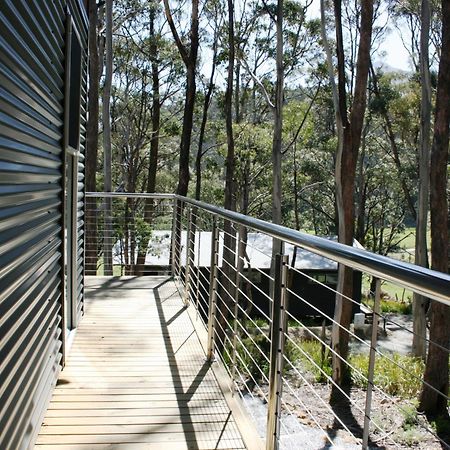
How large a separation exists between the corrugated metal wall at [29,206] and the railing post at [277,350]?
0.98 meters

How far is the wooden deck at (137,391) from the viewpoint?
8.08 ft

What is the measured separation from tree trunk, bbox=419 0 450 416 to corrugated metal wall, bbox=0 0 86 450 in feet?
27.8

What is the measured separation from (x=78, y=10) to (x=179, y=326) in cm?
264

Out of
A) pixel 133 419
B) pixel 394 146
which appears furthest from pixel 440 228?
pixel 394 146

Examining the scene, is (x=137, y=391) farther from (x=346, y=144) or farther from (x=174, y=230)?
(x=346, y=144)

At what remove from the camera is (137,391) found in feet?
9.95

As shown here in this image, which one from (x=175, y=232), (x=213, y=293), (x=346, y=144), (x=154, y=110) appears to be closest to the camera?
(x=213, y=293)

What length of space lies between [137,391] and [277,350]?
1.33m

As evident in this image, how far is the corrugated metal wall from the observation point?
69.6 inches

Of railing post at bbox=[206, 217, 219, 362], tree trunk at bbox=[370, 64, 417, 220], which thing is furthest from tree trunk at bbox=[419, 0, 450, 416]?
tree trunk at bbox=[370, 64, 417, 220]

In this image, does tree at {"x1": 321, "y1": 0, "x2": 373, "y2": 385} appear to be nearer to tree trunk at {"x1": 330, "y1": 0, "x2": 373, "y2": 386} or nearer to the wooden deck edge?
tree trunk at {"x1": 330, "y1": 0, "x2": 373, "y2": 386}

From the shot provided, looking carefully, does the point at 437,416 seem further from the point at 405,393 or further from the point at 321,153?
the point at 321,153

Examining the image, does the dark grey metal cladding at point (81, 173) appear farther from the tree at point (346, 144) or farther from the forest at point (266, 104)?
the forest at point (266, 104)

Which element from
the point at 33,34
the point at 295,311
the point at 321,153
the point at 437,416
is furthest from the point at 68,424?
the point at 321,153
